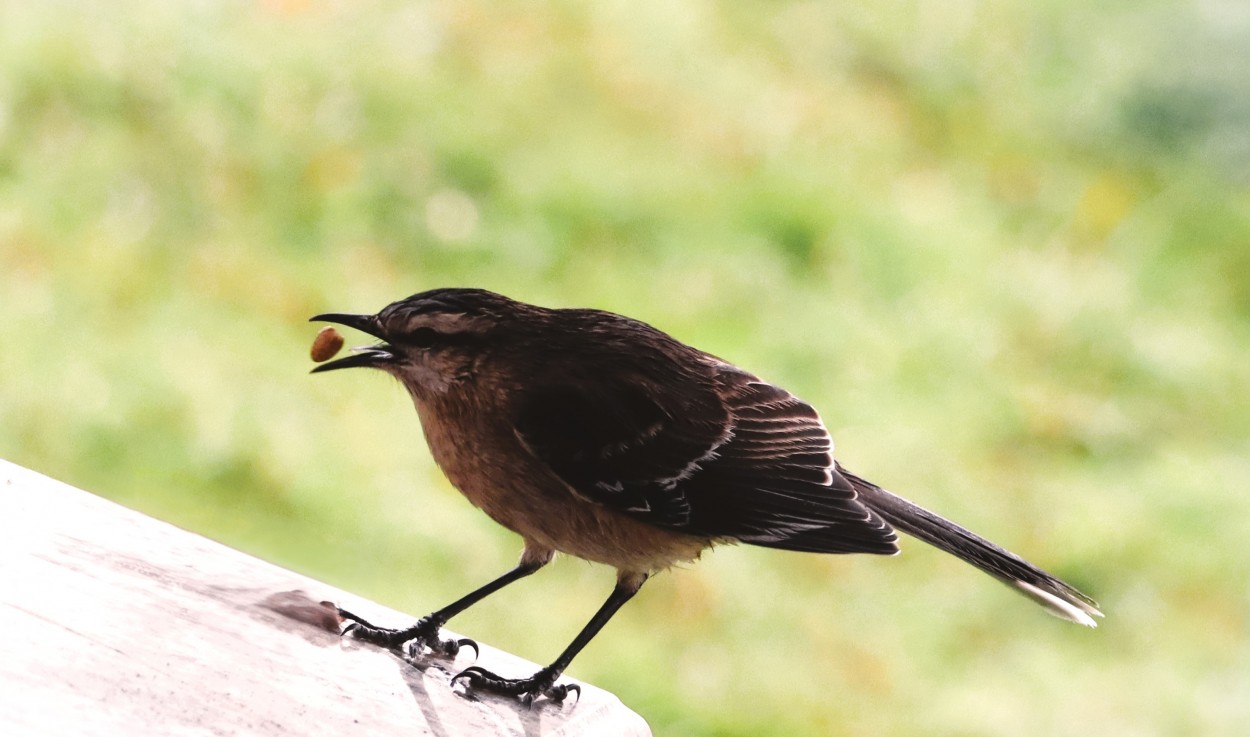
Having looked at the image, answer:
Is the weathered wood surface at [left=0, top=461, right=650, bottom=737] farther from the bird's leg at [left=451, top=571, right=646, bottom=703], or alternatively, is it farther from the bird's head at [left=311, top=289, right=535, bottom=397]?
the bird's head at [left=311, top=289, right=535, bottom=397]

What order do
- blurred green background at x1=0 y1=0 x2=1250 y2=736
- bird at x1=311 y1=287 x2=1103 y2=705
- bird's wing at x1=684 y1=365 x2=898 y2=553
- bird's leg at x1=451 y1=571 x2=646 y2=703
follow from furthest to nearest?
blurred green background at x1=0 y1=0 x2=1250 y2=736
bird's wing at x1=684 y1=365 x2=898 y2=553
bird at x1=311 y1=287 x2=1103 y2=705
bird's leg at x1=451 y1=571 x2=646 y2=703

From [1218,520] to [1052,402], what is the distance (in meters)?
0.76

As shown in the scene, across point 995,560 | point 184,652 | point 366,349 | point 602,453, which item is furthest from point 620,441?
point 184,652

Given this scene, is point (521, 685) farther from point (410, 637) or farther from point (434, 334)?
point (434, 334)

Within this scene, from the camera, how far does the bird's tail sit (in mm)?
3012

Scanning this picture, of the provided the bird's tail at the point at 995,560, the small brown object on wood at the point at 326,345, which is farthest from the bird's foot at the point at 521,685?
the bird's tail at the point at 995,560

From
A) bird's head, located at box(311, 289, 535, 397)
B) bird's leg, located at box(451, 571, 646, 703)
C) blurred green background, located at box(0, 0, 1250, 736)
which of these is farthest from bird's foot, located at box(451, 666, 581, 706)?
blurred green background, located at box(0, 0, 1250, 736)

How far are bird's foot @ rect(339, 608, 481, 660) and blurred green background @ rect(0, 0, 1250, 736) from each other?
6.22 ft

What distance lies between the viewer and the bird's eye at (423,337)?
279 centimetres

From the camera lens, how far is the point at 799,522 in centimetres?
299

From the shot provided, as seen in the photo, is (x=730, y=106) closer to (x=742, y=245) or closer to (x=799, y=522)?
(x=742, y=245)

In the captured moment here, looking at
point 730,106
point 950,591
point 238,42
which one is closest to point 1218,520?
point 950,591

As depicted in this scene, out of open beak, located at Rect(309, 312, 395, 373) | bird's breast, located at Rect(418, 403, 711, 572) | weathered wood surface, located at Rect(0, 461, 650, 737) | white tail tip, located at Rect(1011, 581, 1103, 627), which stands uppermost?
white tail tip, located at Rect(1011, 581, 1103, 627)

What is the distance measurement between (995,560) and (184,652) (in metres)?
1.62
